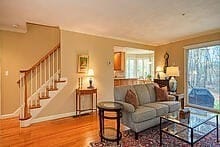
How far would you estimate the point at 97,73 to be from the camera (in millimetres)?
5270

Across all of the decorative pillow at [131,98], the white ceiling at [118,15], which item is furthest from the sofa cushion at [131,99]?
the white ceiling at [118,15]

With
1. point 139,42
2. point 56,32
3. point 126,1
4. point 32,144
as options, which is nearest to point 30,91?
point 56,32

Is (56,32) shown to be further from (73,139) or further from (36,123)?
(73,139)

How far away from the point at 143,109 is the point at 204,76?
3.21 m

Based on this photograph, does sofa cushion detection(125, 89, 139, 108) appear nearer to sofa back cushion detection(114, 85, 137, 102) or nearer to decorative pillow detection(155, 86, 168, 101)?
sofa back cushion detection(114, 85, 137, 102)

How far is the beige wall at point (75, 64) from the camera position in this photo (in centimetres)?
459

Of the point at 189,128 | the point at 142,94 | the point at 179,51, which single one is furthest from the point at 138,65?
the point at 189,128

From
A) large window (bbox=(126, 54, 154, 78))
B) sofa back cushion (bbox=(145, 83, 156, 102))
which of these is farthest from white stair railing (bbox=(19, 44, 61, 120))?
large window (bbox=(126, 54, 154, 78))

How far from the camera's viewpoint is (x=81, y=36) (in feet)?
16.2

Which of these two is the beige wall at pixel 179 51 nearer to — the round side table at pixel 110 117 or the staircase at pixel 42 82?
the round side table at pixel 110 117

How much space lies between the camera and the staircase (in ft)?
14.1

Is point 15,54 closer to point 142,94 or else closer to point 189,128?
point 142,94

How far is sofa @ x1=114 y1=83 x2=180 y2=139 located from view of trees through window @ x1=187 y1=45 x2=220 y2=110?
1.78 metres

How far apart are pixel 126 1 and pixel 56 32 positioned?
3.17m
